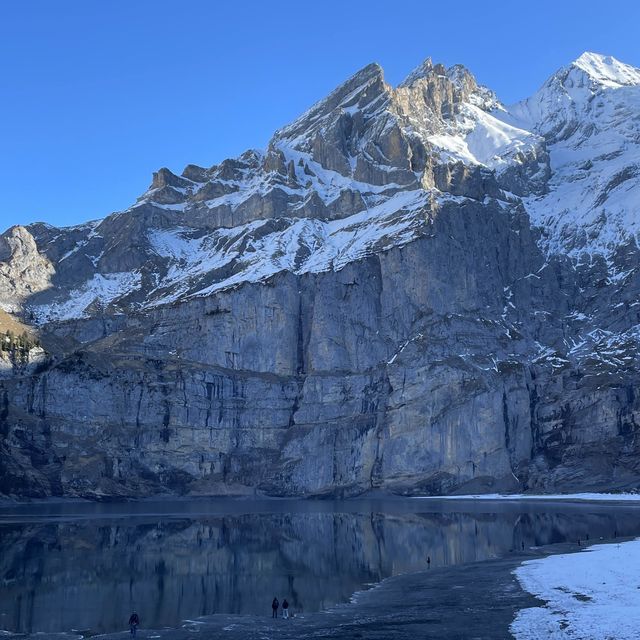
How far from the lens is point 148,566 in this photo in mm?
72062

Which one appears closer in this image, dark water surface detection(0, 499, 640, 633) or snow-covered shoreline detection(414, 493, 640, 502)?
dark water surface detection(0, 499, 640, 633)

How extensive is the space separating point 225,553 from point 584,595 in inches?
1520

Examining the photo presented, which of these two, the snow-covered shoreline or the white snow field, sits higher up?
the snow-covered shoreline

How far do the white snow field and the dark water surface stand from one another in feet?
35.6

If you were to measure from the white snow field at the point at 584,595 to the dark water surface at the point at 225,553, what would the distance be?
35.6ft

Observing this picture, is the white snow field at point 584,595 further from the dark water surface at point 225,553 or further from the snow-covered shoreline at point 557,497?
the snow-covered shoreline at point 557,497

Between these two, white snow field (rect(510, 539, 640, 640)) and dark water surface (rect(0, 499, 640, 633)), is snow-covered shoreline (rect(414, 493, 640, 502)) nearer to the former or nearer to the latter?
dark water surface (rect(0, 499, 640, 633))

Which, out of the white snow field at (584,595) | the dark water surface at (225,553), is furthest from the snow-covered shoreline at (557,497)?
the white snow field at (584,595)

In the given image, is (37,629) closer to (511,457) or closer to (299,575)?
(299,575)

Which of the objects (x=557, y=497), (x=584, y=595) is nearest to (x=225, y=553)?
(x=584, y=595)

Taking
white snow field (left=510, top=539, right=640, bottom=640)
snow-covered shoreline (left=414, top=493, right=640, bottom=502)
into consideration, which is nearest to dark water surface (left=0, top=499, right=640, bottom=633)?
white snow field (left=510, top=539, right=640, bottom=640)

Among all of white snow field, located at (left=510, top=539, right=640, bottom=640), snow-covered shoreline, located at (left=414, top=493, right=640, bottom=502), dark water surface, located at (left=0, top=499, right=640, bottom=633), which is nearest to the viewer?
white snow field, located at (left=510, top=539, right=640, bottom=640)

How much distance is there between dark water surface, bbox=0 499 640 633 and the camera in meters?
56.3

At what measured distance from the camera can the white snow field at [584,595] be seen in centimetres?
4331
